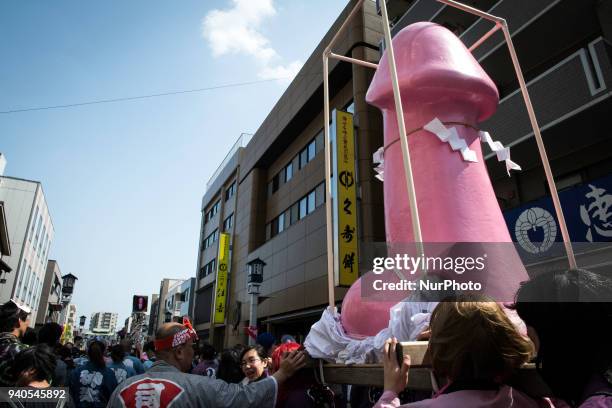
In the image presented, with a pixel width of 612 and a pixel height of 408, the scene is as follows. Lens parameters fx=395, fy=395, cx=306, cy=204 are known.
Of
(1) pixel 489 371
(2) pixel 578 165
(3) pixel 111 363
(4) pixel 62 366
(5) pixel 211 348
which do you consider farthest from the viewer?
(2) pixel 578 165

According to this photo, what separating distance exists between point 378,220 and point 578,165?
5.50 metres

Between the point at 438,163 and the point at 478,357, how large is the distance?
5.68 ft

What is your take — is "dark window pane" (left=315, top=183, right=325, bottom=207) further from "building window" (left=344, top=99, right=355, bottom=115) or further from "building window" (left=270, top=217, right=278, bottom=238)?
"building window" (left=270, top=217, right=278, bottom=238)

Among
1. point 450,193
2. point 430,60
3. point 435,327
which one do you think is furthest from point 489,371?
point 430,60

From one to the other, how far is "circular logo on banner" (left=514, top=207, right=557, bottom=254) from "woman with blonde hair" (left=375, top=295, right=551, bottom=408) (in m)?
6.78

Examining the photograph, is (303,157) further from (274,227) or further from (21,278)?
(21,278)

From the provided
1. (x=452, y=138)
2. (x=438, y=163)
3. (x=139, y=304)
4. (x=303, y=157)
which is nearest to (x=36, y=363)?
(x=438, y=163)

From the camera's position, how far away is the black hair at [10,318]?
11.9 ft

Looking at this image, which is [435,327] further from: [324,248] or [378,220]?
[324,248]

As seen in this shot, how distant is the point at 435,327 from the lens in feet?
4.17

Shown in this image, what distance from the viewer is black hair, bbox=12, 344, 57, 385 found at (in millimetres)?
2623

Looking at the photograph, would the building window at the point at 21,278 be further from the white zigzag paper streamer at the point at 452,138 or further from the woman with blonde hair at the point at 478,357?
the woman with blonde hair at the point at 478,357

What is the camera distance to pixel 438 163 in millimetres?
2693

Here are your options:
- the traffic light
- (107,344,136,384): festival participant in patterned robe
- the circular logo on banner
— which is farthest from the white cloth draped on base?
the traffic light
